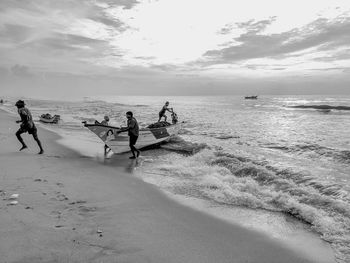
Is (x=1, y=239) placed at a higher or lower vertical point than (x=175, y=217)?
higher

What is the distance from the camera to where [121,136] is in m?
14.1

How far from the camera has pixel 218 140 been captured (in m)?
21.6

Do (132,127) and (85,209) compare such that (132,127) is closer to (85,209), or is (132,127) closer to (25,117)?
(25,117)

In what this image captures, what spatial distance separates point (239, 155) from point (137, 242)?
10795 millimetres

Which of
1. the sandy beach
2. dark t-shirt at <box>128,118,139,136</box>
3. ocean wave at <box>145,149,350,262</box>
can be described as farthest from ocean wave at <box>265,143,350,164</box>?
the sandy beach

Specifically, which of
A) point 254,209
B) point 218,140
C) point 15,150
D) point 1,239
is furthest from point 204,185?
point 218,140

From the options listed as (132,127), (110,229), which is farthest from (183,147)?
(110,229)

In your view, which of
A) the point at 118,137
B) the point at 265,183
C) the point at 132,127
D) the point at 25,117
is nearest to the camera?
the point at 265,183

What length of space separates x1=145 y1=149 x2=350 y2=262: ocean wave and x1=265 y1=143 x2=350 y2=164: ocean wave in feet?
16.9

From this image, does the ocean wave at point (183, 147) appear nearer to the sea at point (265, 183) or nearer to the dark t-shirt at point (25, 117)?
the sea at point (265, 183)

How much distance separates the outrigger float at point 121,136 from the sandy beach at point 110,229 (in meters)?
4.86

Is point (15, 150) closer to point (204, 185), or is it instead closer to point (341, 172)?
point (204, 185)

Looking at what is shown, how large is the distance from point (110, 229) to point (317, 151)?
597 inches

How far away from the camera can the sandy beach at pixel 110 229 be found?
4.73m
